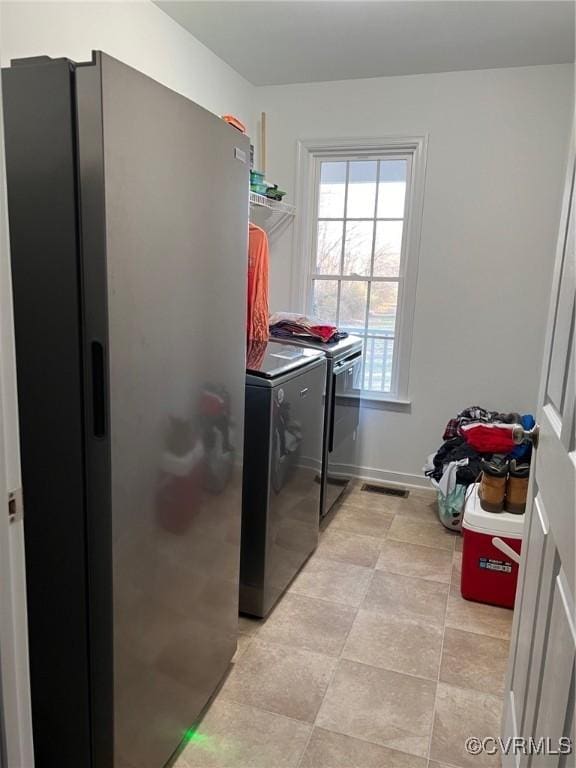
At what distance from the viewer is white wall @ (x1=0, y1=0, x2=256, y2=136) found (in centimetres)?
187

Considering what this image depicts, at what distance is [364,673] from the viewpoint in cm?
198

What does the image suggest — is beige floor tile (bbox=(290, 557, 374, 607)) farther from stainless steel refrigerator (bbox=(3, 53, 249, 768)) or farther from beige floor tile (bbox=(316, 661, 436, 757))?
stainless steel refrigerator (bbox=(3, 53, 249, 768))

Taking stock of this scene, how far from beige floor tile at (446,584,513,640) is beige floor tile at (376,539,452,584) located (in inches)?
7.3

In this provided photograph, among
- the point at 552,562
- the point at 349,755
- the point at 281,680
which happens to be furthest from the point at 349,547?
the point at 552,562

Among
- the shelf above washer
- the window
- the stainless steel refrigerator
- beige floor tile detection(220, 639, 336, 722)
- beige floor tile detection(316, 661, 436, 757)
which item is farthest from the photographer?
the window

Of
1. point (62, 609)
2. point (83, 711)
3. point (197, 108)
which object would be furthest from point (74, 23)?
point (83, 711)

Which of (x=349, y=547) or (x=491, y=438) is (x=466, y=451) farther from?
(x=349, y=547)

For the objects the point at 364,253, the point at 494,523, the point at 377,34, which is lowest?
the point at 494,523

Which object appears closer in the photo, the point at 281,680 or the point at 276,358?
the point at 281,680

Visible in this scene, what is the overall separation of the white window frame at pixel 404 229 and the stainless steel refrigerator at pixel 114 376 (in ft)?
6.81

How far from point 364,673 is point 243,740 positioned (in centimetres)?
52

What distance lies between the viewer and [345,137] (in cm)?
344

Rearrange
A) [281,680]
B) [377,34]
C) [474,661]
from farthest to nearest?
[377,34]
[474,661]
[281,680]

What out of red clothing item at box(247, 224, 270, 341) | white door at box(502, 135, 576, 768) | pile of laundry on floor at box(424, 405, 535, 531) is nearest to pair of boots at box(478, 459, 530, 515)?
pile of laundry on floor at box(424, 405, 535, 531)
